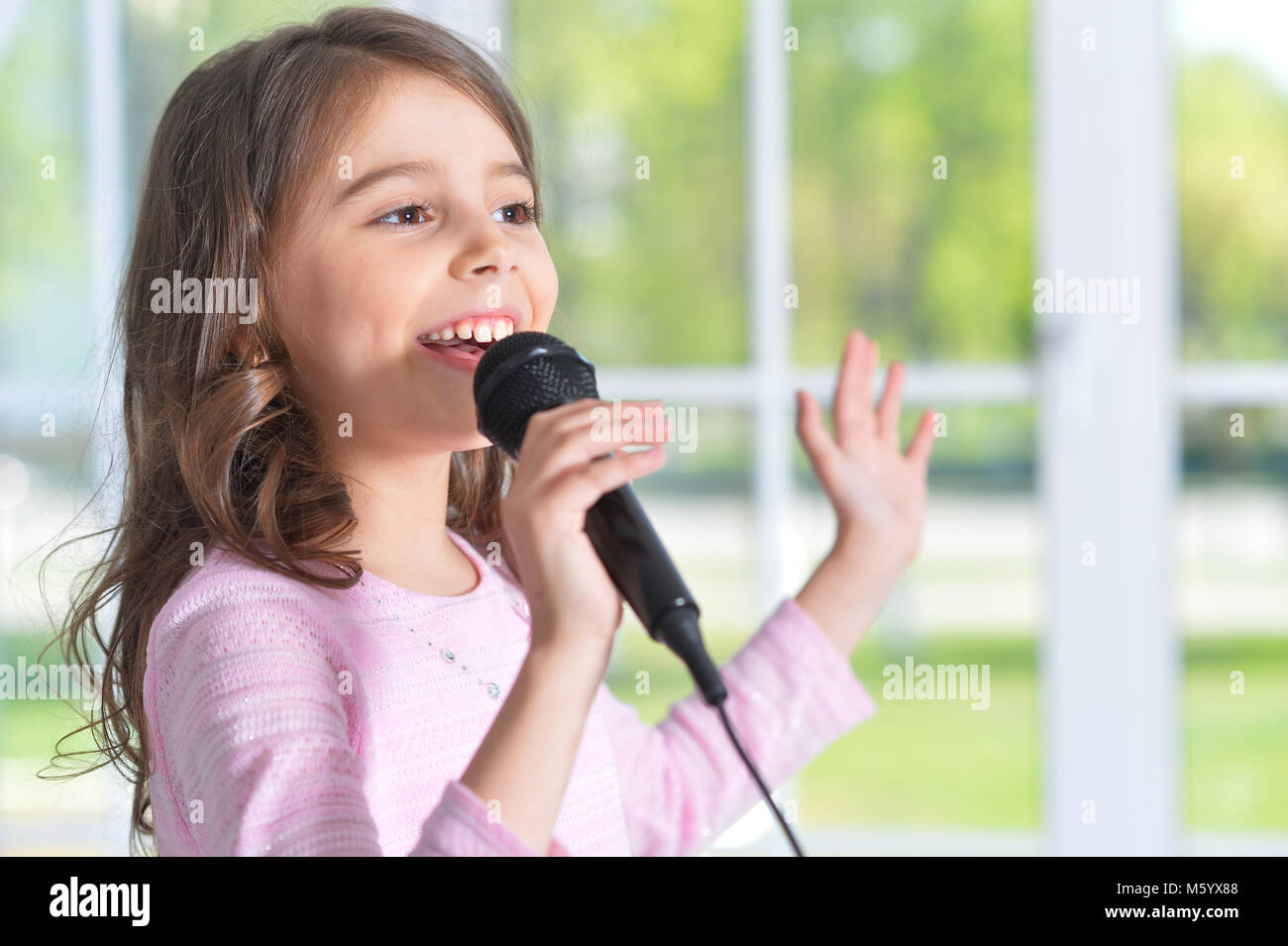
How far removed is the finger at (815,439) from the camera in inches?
34.8

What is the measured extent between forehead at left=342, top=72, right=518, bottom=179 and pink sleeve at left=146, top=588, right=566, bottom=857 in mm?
297

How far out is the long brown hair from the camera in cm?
78

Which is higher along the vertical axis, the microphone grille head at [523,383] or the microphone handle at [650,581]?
the microphone grille head at [523,383]

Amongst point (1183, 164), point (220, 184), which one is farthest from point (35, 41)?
point (1183, 164)

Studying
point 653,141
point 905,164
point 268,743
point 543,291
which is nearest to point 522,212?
point 543,291

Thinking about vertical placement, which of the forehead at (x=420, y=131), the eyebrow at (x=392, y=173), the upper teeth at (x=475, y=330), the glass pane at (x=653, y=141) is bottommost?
the upper teeth at (x=475, y=330)

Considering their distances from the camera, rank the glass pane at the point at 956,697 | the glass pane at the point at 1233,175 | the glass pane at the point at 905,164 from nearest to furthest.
Answer: 1. the glass pane at the point at 1233,175
2. the glass pane at the point at 905,164
3. the glass pane at the point at 956,697

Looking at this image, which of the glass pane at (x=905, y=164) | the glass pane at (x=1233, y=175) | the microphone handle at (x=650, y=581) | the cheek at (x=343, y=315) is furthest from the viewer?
the glass pane at (x=905, y=164)

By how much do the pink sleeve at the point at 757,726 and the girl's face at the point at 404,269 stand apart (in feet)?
1.02

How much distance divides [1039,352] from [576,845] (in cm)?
121

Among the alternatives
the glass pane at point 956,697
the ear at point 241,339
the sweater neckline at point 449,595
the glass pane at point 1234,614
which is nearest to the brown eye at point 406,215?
the ear at point 241,339

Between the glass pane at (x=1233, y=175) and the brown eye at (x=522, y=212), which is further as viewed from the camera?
the glass pane at (x=1233, y=175)

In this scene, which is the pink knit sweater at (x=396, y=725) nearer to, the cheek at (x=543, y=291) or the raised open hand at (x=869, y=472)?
the raised open hand at (x=869, y=472)
